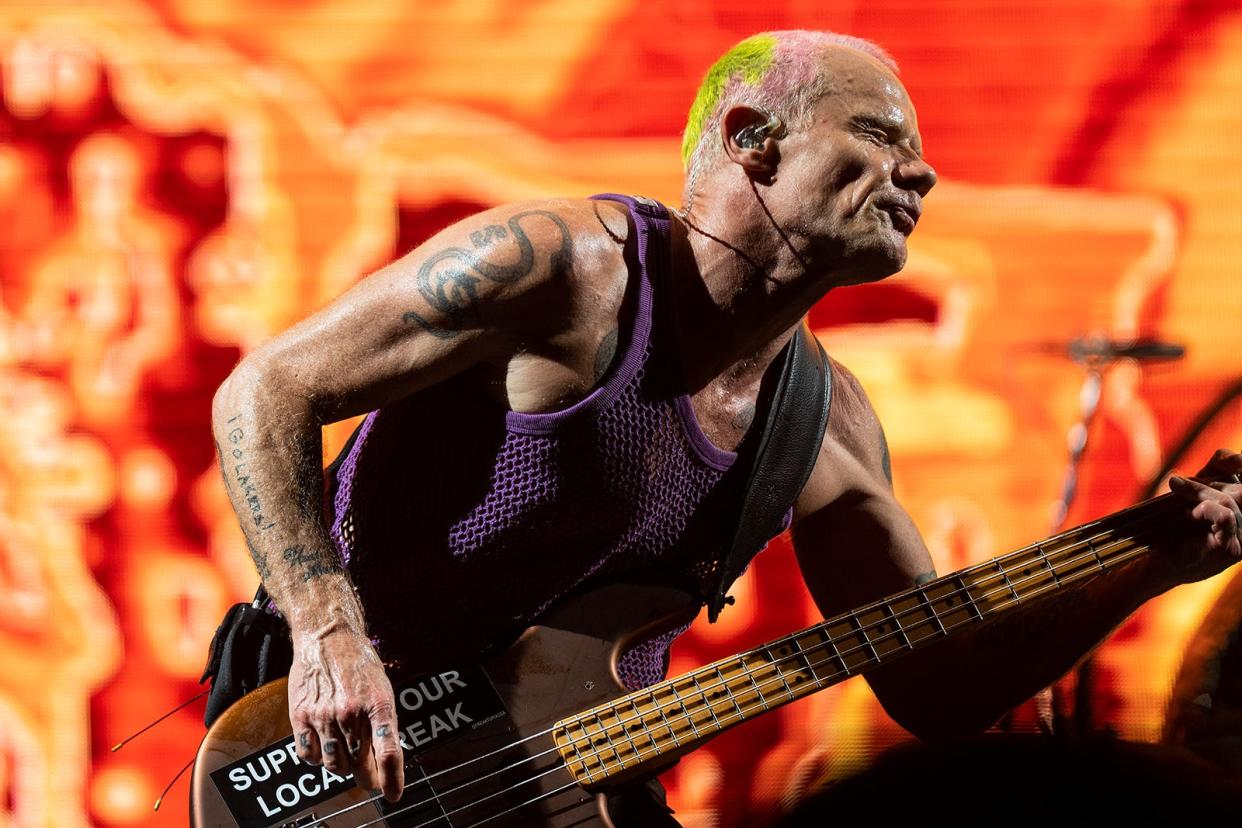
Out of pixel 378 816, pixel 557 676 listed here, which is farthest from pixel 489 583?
pixel 378 816

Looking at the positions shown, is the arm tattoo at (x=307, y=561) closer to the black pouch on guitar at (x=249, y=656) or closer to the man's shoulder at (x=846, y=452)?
the black pouch on guitar at (x=249, y=656)

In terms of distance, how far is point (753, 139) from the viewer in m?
1.75

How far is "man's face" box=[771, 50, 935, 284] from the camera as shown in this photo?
1.71m

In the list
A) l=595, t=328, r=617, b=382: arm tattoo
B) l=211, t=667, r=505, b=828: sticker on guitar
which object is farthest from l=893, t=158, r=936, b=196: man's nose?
→ l=211, t=667, r=505, b=828: sticker on guitar

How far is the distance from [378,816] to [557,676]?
269 mm

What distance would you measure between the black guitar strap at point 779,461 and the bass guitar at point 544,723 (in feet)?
0.32

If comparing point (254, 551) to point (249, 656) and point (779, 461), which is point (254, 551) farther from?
point (779, 461)

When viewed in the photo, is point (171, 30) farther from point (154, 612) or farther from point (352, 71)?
point (154, 612)

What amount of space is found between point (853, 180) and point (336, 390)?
2.21 feet

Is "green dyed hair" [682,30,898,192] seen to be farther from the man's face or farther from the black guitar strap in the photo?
the black guitar strap

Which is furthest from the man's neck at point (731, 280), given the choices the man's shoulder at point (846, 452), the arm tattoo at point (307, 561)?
the arm tattoo at point (307, 561)

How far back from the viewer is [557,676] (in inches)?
68.4

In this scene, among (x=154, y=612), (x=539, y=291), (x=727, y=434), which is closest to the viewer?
(x=539, y=291)

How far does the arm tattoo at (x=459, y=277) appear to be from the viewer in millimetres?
1544
